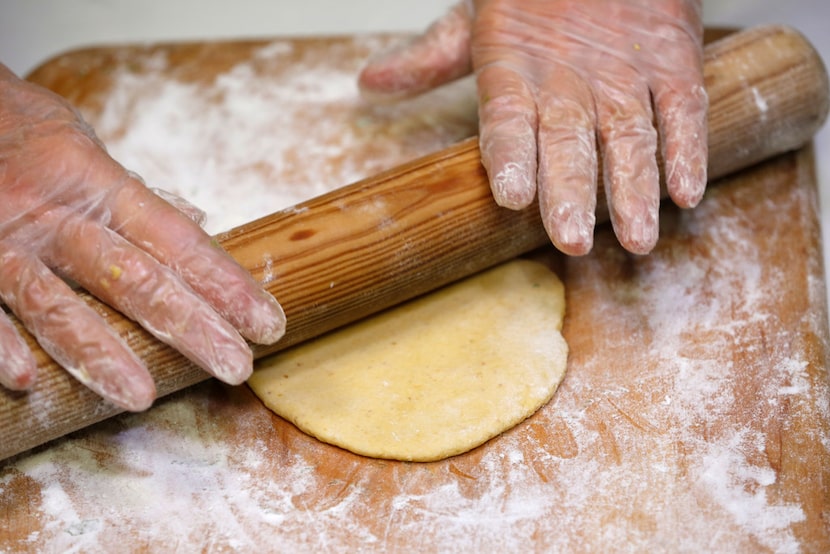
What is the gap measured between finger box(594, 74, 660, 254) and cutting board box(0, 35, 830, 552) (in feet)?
1.00

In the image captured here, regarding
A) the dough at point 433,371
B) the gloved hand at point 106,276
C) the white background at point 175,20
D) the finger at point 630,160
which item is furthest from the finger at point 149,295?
the white background at point 175,20

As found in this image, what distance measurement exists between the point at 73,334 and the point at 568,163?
1.13 m

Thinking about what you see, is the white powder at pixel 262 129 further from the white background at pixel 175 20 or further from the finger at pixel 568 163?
the finger at pixel 568 163

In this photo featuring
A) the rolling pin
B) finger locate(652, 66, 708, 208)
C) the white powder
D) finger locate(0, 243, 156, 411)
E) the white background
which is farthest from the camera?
the white background

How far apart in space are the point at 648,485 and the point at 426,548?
0.48 m

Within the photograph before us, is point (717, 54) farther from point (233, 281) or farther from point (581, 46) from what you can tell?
point (233, 281)

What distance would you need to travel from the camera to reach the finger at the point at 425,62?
2643 mm

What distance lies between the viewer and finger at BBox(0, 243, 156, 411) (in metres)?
1.67

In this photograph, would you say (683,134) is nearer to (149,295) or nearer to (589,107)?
(589,107)

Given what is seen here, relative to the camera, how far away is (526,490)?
1.82 m

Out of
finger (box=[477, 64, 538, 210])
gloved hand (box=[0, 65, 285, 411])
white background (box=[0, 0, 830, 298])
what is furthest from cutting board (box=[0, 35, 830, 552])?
white background (box=[0, 0, 830, 298])

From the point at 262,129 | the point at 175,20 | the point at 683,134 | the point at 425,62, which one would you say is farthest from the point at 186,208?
the point at 175,20

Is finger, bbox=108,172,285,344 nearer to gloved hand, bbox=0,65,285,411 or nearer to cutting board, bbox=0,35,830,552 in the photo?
gloved hand, bbox=0,65,285,411

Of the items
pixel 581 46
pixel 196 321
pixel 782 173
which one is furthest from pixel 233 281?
pixel 782 173
